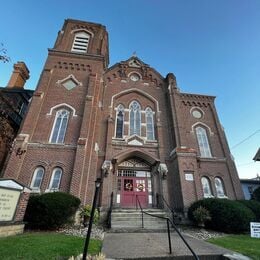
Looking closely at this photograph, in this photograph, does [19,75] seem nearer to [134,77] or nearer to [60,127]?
[60,127]

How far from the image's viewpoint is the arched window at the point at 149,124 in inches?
611

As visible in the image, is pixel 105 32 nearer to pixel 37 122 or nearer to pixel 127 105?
pixel 127 105

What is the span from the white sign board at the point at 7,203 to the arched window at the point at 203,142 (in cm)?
1363

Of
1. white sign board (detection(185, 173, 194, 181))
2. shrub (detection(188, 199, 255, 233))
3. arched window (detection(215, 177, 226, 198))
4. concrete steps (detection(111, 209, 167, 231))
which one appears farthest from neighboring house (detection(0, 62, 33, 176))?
arched window (detection(215, 177, 226, 198))

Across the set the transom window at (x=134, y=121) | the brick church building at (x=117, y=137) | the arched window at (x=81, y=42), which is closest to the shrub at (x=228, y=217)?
the brick church building at (x=117, y=137)

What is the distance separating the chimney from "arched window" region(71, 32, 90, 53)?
722 centimetres

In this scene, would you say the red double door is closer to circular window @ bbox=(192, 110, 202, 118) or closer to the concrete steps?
the concrete steps

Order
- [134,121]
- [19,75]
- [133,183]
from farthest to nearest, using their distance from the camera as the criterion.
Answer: [19,75] → [134,121] → [133,183]

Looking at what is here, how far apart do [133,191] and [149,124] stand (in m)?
6.03

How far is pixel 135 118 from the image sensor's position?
16250 mm

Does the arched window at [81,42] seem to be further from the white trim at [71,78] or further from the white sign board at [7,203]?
the white sign board at [7,203]

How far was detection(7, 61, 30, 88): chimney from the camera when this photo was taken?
777 inches

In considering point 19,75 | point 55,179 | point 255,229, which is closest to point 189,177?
point 255,229

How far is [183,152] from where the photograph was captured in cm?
1323
